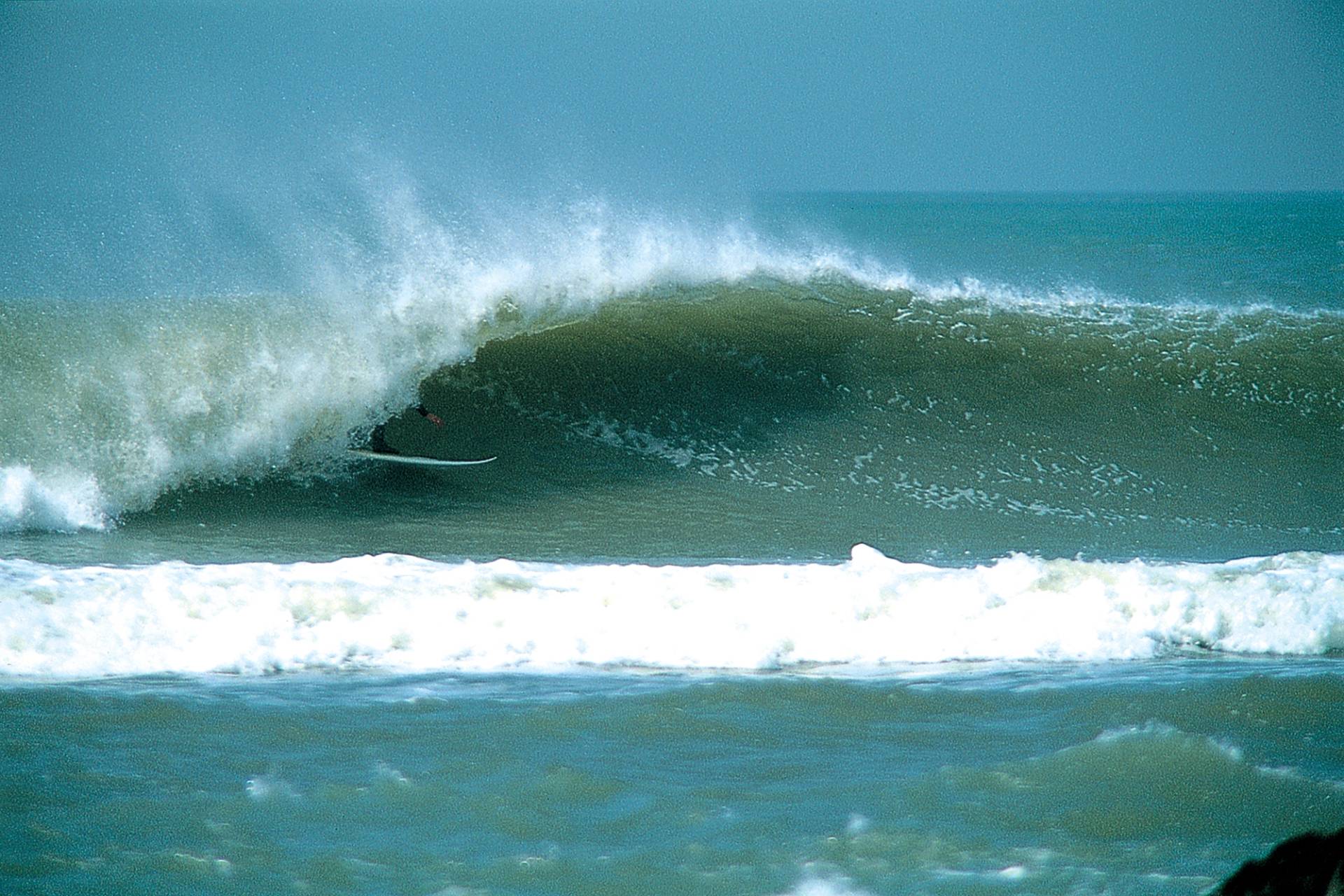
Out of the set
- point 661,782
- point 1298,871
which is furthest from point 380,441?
point 1298,871

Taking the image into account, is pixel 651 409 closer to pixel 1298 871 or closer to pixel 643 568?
pixel 643 568

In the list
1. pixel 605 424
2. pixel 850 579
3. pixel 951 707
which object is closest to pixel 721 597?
pixel 850 579

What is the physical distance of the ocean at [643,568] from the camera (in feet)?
10.9

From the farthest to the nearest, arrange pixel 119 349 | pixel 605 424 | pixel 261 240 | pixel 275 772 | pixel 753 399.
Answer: pixel 261 240 → pixel 753 399 → pixel 605 424 → pixel 119 349 → pixel 275 772

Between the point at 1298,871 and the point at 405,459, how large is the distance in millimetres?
7533

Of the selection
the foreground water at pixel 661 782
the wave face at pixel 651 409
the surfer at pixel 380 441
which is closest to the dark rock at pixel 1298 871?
the foreground water at pixel 661 782

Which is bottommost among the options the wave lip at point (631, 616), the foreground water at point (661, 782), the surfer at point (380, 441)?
the foreground water at point (661, 782)

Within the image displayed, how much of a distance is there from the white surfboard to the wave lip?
295 centimetres

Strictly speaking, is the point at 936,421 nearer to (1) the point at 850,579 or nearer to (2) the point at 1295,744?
(1) the point at 850,579

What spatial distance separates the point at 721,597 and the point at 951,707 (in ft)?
4.53

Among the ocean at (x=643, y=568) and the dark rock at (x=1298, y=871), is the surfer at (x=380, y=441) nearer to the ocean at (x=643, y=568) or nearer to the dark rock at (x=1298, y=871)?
the ocean at (x=643, y=568)

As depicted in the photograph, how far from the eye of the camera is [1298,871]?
2.26 meters

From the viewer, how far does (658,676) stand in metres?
4.77

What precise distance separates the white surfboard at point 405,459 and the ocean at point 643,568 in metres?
0.12
